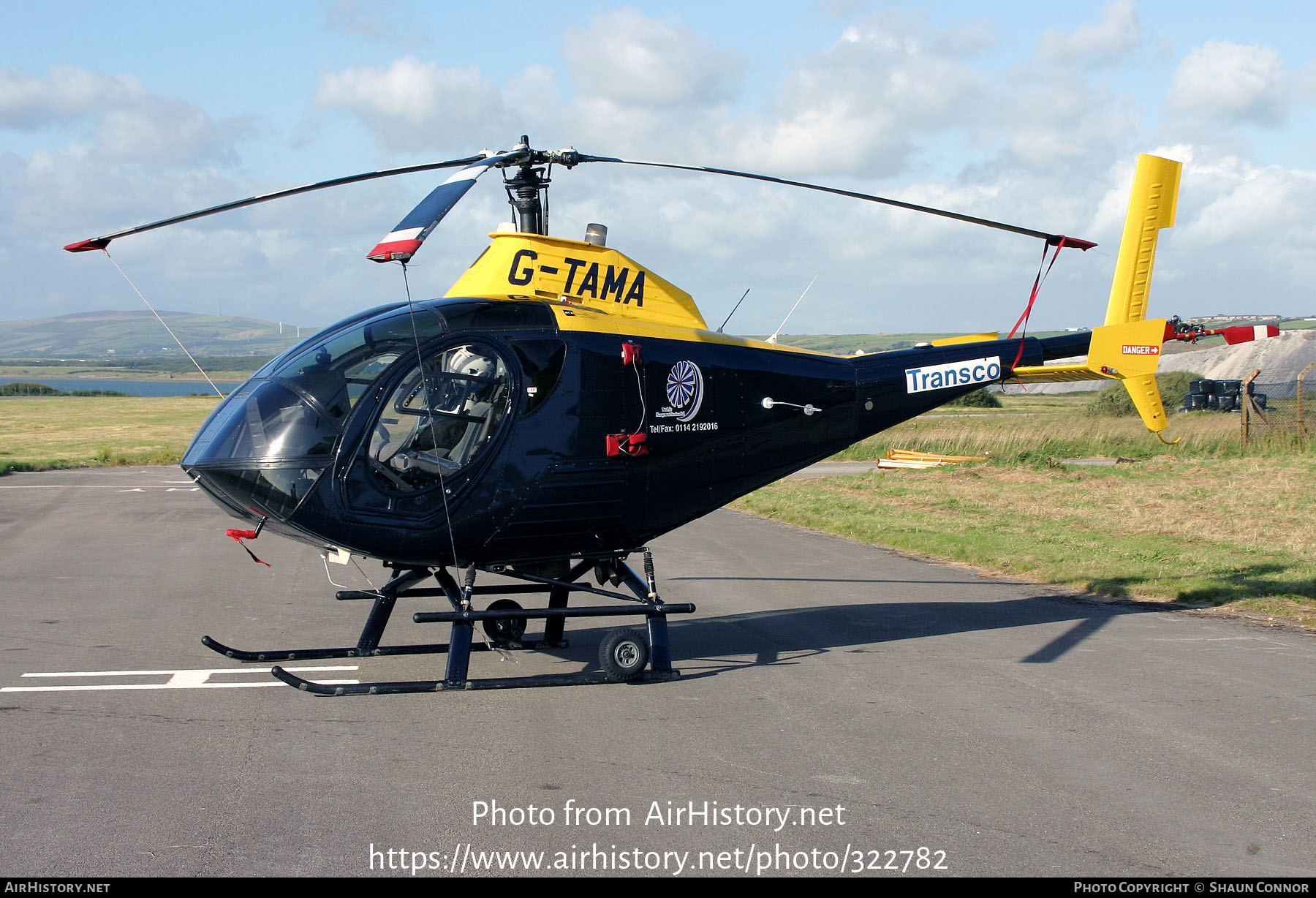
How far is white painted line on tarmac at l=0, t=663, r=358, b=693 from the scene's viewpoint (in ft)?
24.6

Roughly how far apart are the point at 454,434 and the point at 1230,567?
10.5 metres

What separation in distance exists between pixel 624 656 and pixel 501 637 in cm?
174

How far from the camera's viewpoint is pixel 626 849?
189 inches

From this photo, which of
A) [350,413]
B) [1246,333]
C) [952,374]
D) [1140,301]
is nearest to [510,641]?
[350,413]

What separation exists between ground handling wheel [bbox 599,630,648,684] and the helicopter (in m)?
0.01

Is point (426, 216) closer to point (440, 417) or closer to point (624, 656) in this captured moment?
point (440, 417)

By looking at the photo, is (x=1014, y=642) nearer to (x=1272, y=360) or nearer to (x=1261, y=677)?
(x=1261, y=677)

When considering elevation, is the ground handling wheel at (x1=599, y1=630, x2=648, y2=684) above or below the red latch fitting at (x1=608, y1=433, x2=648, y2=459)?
below

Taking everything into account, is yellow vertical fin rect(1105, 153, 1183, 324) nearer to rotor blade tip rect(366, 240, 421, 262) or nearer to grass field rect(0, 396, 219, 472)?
rotor blade tip rect(366, 240, 421, 262)

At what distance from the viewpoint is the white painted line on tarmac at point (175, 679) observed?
750 cm

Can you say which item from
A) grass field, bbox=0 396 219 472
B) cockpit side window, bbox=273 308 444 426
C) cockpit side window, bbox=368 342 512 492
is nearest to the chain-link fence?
cockpit side window, bbox=368 342 512 492

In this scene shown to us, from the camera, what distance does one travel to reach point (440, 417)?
767 centimetres

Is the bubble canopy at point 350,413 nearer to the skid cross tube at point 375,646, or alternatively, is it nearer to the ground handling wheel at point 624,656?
the skid cross tube at point 375,646
